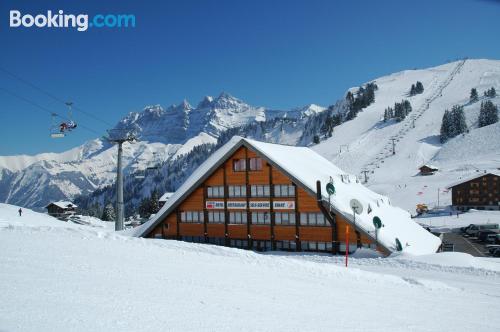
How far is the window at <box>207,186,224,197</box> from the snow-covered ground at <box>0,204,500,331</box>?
665 inches

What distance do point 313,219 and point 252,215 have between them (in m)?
5.64

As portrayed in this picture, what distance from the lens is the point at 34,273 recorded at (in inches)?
475

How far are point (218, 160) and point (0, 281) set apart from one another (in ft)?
89.3

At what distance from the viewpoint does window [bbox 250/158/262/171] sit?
36838 millimetres

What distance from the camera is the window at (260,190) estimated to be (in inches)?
1433

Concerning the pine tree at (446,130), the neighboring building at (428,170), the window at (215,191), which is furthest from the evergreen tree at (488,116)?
the window at (215,191)

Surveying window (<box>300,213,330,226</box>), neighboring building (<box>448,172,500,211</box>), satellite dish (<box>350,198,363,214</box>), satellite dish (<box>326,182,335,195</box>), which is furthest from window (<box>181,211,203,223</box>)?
neighboring building (<box>448,172,500,211</box>)

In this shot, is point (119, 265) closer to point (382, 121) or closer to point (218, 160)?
point (218, 160)

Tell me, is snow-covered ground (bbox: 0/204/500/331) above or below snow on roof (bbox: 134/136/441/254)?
below

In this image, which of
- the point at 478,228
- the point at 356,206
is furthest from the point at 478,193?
the point at 356,206

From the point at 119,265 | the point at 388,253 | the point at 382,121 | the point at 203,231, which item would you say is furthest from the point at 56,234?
the point at 382,121

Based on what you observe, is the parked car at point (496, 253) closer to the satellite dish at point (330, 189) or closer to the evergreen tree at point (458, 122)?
the satellite dish at point (330, 189)

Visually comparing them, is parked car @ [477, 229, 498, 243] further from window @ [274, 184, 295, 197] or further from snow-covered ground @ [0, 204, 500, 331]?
snow-covered ground @ [0, 204, 500, 331]

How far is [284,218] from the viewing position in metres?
35.6
